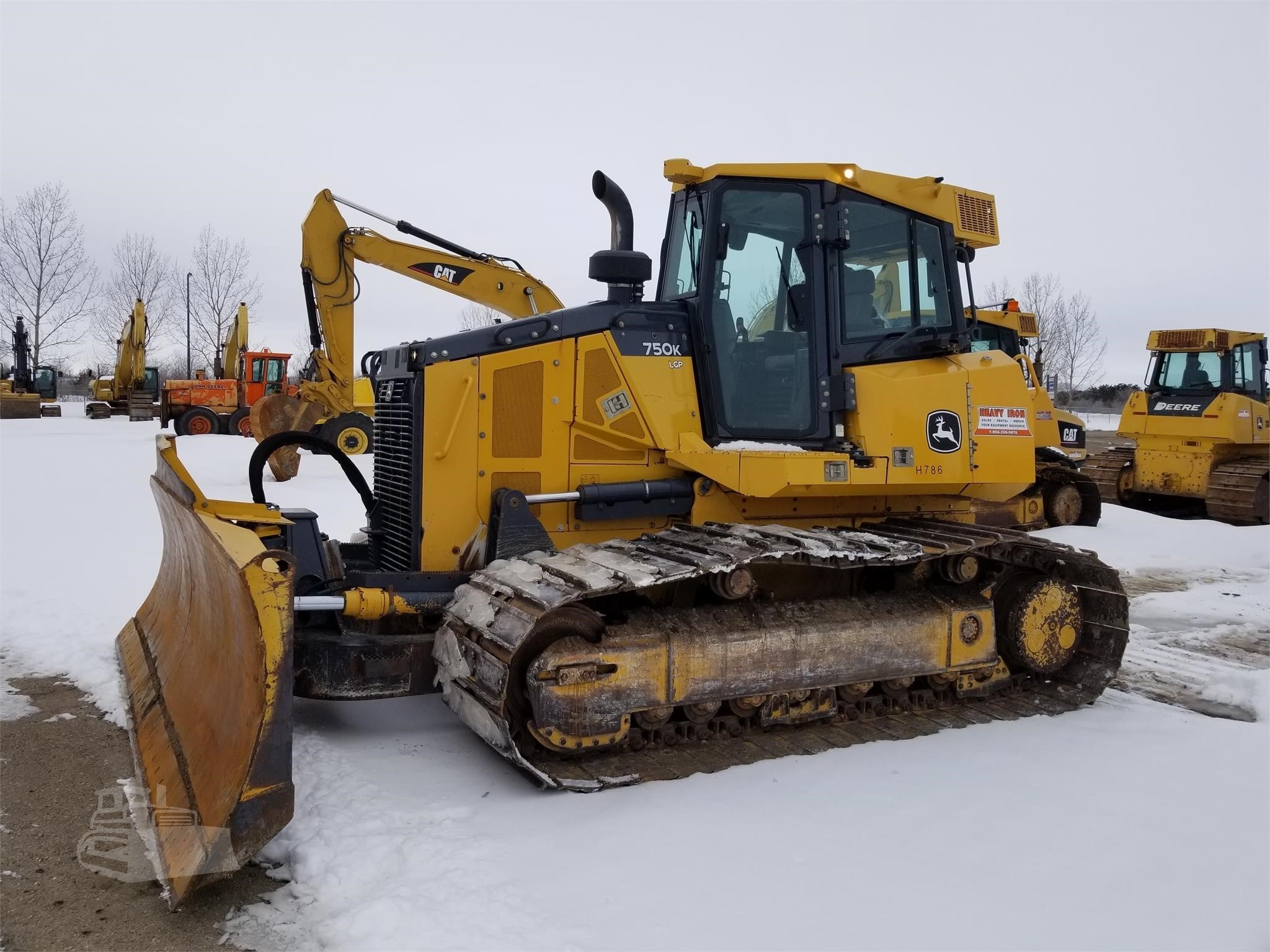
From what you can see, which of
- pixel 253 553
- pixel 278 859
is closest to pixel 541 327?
pixel 253 553

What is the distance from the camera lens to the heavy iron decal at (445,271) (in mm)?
8742

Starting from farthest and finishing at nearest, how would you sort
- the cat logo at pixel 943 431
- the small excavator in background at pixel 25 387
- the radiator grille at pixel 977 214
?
the small excavator in background at pixel 25 387
the radiator grille at pixel 977 214
the cat logo at pixel 943 431

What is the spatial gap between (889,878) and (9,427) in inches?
1109

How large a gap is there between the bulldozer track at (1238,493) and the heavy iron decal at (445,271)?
12.5 m

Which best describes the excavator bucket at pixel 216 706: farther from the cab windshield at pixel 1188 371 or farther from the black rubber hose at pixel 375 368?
the cab windshield at pixel 1188 371

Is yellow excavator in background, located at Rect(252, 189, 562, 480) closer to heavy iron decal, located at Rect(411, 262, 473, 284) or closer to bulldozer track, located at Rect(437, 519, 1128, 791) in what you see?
heavy iron decal, located at Rect(411, 262, 473, 284)

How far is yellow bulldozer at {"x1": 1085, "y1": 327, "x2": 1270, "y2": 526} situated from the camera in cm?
1523

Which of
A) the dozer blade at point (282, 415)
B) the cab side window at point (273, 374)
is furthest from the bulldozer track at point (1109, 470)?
the cab side window at point (273, 374)

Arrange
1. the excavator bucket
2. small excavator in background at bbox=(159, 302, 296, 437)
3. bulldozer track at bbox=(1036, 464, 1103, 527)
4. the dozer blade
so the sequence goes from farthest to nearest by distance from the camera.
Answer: small excavator in background at bbox=(159, 302, 296, 437), bulldozer track at bbox=(1036, 464, 1103, 527), the dozer blade, the excavator bucket

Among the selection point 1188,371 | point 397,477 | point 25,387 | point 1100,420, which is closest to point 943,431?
point 397,477

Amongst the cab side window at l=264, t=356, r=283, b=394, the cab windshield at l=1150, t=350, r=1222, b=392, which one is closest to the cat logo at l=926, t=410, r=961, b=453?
the cab windshield at l=1150, t=350, r=1222, b=392

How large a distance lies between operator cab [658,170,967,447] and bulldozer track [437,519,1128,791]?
730mm

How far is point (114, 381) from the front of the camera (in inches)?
1342

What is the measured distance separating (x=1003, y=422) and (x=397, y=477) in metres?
3.61
